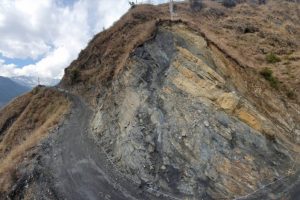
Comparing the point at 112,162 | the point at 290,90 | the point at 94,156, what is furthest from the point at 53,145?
the point at 290,90

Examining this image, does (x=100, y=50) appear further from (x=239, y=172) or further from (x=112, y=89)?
(x=239, y=172)

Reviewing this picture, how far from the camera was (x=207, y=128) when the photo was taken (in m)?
23.0

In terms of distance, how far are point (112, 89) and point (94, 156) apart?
7625mm

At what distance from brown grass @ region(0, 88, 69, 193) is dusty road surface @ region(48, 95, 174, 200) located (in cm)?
260

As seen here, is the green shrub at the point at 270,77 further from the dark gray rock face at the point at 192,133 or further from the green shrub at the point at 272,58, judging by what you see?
the green shrub at the point at 272,58

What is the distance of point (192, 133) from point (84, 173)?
8552 mm

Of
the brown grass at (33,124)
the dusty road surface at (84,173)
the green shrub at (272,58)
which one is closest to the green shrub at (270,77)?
the green shrub at (272,58)

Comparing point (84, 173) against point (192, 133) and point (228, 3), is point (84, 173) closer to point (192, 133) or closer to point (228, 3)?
point (192, 133)

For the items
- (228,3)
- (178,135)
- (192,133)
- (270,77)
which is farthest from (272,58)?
→ (228,3)

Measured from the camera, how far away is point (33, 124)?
1751 inches

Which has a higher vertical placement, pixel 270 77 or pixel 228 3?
pixel 228 3

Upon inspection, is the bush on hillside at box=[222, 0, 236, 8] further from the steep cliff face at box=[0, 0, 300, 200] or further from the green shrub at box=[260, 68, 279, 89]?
the green shrub at box=[260, 68, 279, 89]

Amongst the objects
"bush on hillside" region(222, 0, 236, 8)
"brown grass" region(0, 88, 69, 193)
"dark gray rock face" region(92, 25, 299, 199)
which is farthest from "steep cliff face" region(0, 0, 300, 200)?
"bush on hillside" region(222, 0, 236, 8)

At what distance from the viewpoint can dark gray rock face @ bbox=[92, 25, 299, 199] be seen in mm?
21484
